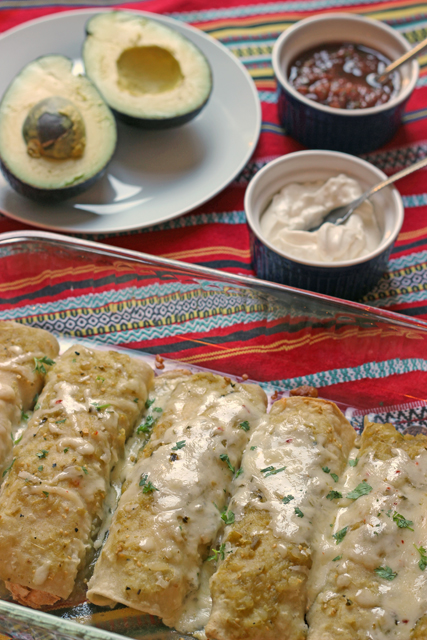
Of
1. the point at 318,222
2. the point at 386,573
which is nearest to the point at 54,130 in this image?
the point at 318,222

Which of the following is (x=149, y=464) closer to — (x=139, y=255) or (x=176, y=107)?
(x=139, y=255)

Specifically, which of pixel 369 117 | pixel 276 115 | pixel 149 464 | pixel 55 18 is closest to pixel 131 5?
pixel 55 18

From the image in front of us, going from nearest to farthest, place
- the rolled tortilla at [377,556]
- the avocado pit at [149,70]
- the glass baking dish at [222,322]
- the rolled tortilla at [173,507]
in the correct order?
Answer: the rolled tortilla at [377,556] → the rolled tortilla at [173,507] → the glass baking dish at [222,322] → the avocado pit at [149,70]

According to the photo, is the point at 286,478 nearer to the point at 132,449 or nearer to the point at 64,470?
Result: the point at 132,449

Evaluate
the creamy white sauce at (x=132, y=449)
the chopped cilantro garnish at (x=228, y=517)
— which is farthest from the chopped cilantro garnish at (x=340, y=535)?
the creamy white sauce at (x=132, y=449)

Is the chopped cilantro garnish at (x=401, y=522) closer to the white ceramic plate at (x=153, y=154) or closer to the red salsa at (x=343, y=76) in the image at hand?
the white ceramic plate at (x=153, y=154)

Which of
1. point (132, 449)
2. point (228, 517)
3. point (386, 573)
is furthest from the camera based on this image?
point (132, 449)
